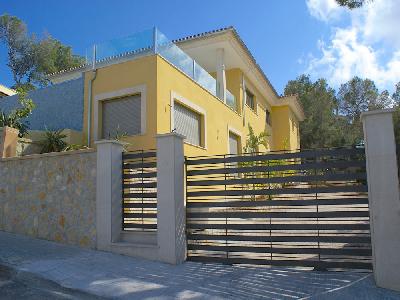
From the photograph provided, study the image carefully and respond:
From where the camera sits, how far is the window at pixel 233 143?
18.3 metres

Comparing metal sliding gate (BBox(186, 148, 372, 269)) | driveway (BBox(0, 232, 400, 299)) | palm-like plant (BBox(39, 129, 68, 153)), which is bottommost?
driveway (BBox(0, 232, 400, 299))

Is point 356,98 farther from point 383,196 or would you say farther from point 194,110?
point 383,196

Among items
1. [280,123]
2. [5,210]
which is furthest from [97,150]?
[280,123]

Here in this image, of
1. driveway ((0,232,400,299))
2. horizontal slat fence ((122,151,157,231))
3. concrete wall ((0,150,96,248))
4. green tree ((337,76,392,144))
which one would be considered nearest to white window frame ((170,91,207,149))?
concrete wall ((0,150,96,248))

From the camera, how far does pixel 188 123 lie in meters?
13.7

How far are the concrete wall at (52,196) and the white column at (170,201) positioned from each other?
1.69 m

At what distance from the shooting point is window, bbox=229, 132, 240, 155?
1834cm

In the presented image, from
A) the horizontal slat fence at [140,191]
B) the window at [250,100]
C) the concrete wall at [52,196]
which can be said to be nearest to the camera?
the horizontal slat fence at [140,191]

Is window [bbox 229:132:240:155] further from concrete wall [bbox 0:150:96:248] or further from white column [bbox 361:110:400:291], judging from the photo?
white column [bbox 361:110:400:291]

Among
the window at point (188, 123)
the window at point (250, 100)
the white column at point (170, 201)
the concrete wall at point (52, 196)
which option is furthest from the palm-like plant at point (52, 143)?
the window at point (250, 100)

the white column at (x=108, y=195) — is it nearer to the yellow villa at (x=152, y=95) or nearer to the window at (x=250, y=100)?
the yellow villa at (x=152, y=95)

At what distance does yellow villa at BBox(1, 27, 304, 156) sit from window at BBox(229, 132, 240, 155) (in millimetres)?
58

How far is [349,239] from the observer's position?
5691 mm

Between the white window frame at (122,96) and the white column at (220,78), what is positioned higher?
the white column at (220,78)
